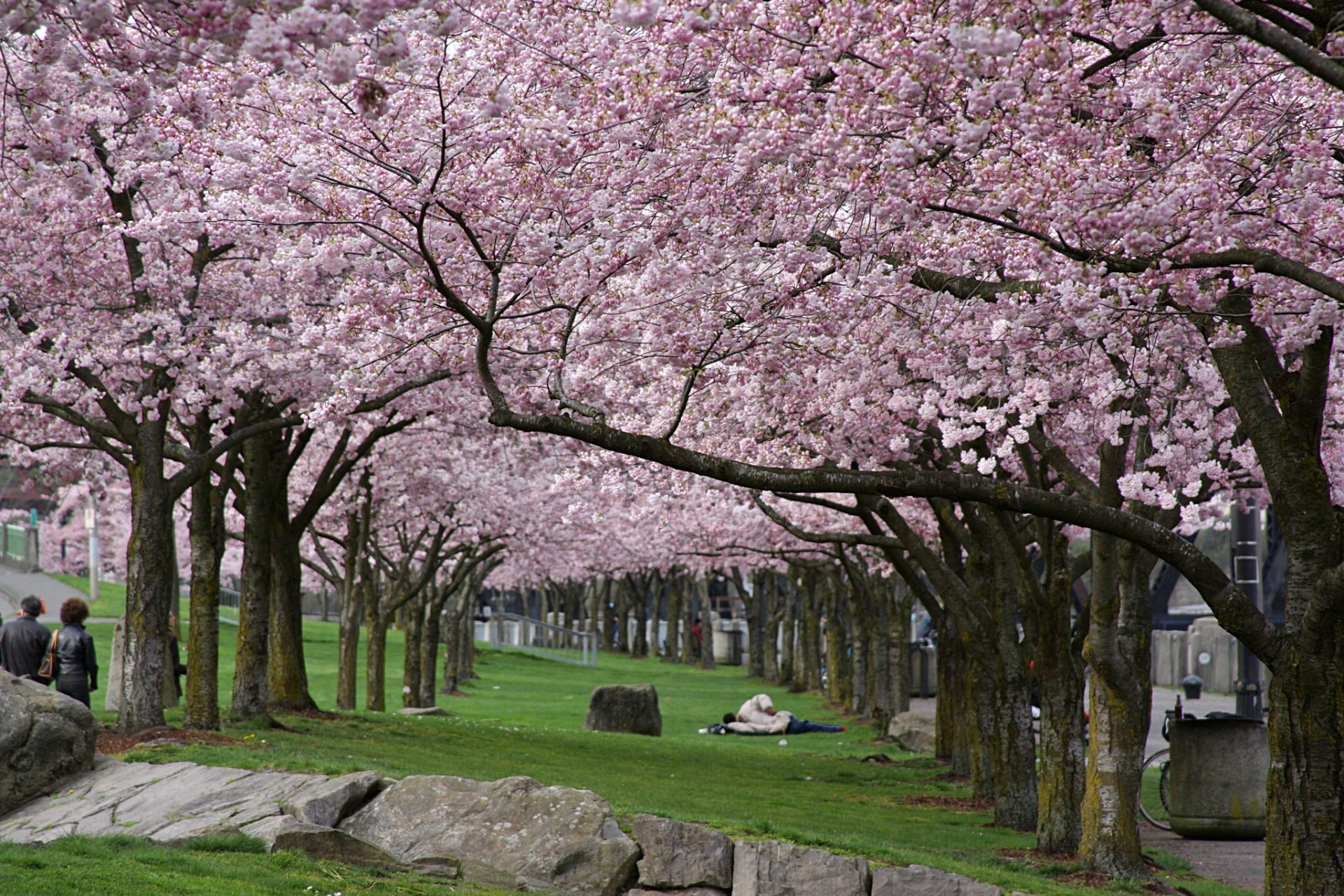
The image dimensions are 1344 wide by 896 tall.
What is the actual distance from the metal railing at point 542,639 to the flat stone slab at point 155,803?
1712 inches

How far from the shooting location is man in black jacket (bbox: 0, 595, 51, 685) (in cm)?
1387

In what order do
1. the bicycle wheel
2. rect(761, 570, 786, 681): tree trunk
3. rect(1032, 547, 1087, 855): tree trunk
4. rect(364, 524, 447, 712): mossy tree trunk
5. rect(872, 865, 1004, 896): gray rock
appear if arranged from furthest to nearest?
1. rect(761, 570, 786, 681): tree trunk
2. rect(364, 524, 447, 712): mossy tree trunk
3. the bicycle wheel
4. rect(1032, 547, 1087, 855): tree trunk
5. rect(872, 865, 1004, 896): gray rock

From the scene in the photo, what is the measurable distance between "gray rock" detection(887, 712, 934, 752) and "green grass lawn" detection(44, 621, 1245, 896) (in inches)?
11.6

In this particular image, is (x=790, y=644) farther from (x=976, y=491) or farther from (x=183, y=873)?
(x=976, y=491)

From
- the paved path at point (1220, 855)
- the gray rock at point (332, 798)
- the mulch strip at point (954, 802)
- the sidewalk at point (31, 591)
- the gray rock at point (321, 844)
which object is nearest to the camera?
the gray rock at point (321, 844)

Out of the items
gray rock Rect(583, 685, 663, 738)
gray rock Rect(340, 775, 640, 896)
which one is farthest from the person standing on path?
gray rock Rect(583, 685, 663, 738)

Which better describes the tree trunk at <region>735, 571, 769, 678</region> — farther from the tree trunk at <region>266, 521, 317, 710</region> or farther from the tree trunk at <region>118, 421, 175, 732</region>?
the tree trunk at <region>118, 421, 175, 732</region>

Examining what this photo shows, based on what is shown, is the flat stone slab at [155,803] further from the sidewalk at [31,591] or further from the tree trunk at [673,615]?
the tree trunk at [673,615]

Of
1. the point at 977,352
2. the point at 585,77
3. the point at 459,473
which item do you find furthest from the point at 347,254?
the point at 459,473

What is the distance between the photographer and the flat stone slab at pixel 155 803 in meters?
9.98

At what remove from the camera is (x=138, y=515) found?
46.5ft

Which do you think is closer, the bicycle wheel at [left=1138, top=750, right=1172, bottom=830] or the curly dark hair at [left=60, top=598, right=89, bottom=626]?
the curly dark hair at [left=60, top=598, right=89, bottom=626]

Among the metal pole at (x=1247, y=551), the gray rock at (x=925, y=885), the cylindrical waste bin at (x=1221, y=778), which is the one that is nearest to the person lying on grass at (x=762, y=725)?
the metal pole at (x=1247, y=551)

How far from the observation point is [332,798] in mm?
10422
